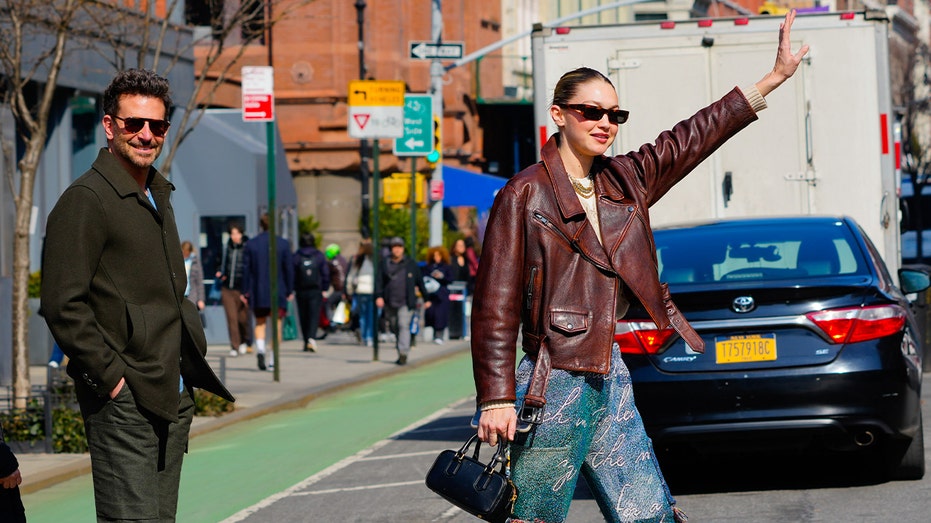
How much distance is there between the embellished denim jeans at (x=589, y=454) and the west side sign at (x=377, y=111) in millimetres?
17511

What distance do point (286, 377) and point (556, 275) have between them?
49.0ft

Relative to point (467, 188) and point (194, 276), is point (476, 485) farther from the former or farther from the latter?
point (467, 188)

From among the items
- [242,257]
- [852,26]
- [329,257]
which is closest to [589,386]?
[852,26]

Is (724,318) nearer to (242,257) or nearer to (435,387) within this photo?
(435,387)

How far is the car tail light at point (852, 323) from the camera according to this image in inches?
346

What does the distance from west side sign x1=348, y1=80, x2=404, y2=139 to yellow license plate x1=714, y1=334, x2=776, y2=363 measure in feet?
46.0

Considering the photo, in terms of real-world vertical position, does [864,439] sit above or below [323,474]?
above

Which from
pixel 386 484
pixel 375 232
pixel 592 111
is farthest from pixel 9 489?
pixel 375 232

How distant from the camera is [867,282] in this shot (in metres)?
9.01

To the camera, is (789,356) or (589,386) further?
(789,356)

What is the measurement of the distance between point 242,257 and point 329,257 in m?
8.25

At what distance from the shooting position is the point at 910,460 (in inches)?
377

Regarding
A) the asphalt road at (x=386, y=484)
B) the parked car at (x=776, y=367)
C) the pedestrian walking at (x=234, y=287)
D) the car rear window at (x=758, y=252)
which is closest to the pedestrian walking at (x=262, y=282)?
the pedestrian walking at (x=234, y=287)

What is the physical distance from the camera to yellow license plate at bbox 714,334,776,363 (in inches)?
346
